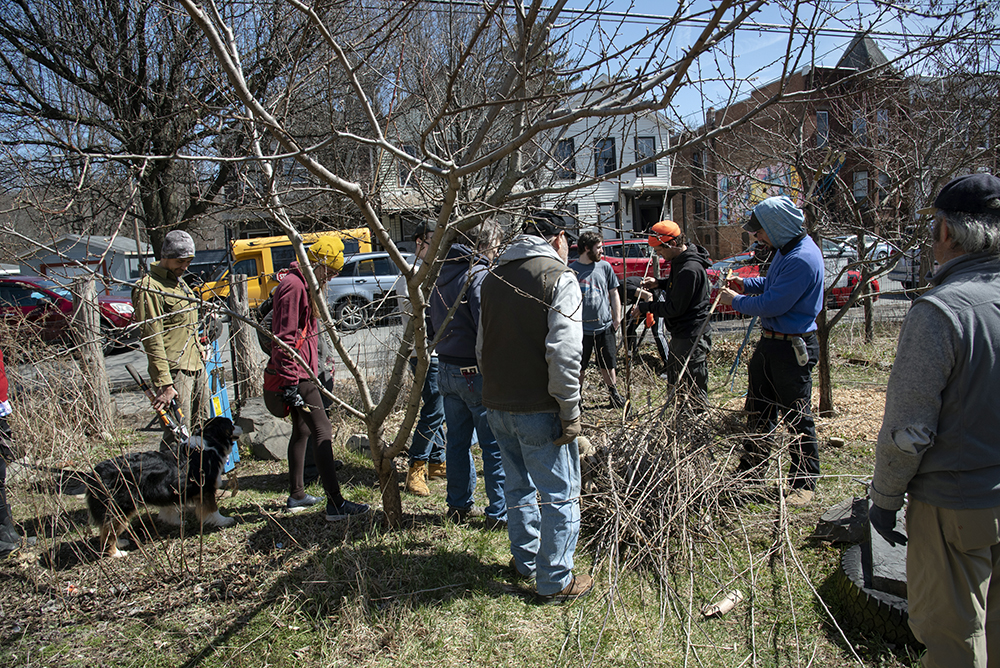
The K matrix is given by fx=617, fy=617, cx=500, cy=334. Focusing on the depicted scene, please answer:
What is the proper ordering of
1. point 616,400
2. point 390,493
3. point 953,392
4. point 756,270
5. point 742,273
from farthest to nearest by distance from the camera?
point 742,273, point 756,270, point 616,400, point 390,493, point 953,392

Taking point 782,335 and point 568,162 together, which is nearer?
point 568,162

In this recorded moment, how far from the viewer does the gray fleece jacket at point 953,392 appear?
1860 mm

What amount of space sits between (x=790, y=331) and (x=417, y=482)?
273 centimetres

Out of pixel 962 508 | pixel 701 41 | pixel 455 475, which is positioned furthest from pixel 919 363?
pixel 455 475

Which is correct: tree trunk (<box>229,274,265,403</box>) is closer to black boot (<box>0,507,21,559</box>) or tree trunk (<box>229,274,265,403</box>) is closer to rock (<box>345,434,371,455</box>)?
rock (<box>345,434,371,455</box>)

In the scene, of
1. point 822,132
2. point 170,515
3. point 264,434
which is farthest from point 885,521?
point 822,132

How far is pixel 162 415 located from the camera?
4.01 meters

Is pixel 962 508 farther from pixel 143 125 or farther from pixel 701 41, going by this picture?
pixel 143 125

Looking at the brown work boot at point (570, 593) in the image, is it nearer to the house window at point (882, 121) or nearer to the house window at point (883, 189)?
the house window at point (883, 189)

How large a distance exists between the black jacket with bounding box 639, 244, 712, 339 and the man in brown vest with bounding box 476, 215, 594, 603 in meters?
2.30

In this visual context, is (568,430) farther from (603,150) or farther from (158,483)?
(158,483)

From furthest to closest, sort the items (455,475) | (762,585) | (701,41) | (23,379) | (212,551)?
(23,379) → (455,475) → (212,551) → (762,585) → (701,41)

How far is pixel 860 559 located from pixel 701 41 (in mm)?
2422

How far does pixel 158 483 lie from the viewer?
375 centimetres
